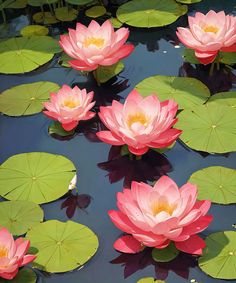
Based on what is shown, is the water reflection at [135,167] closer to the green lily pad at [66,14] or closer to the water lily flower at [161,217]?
the water lily flower at [161,217]

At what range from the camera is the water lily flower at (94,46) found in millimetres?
2094

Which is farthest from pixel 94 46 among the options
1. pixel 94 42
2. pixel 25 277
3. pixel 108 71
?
pixel 25 277

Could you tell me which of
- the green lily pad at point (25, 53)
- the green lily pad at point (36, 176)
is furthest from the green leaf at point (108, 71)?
the green lily pad at point (36, 176)

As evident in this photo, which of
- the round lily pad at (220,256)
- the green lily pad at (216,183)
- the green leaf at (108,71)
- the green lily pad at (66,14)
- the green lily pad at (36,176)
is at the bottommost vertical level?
the green lily pad at (66,14)

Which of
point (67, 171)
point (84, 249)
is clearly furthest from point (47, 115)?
point (84, 249)

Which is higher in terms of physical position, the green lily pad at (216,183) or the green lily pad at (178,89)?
the green lily pad at (216,183)

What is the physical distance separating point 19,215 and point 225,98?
0.84 meters

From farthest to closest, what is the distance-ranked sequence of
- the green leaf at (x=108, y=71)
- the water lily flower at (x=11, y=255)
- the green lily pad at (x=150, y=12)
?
1. the green lily pad at (x=150, y=12)
2. the green leaf at (x=108, y=71)
3. the water lily flower at (x=11, y=255)

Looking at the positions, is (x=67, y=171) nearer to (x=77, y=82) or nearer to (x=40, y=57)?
(x=77, y=82)

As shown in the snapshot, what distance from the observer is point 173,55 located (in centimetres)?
238

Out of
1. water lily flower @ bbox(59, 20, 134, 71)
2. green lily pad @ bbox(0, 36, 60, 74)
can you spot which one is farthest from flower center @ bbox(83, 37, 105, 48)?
green lily pad @ bbox(0, 36, 60, 74)

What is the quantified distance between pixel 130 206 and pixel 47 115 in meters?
0.56

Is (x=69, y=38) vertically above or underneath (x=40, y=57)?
above

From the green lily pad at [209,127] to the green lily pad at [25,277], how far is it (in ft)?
2.16
